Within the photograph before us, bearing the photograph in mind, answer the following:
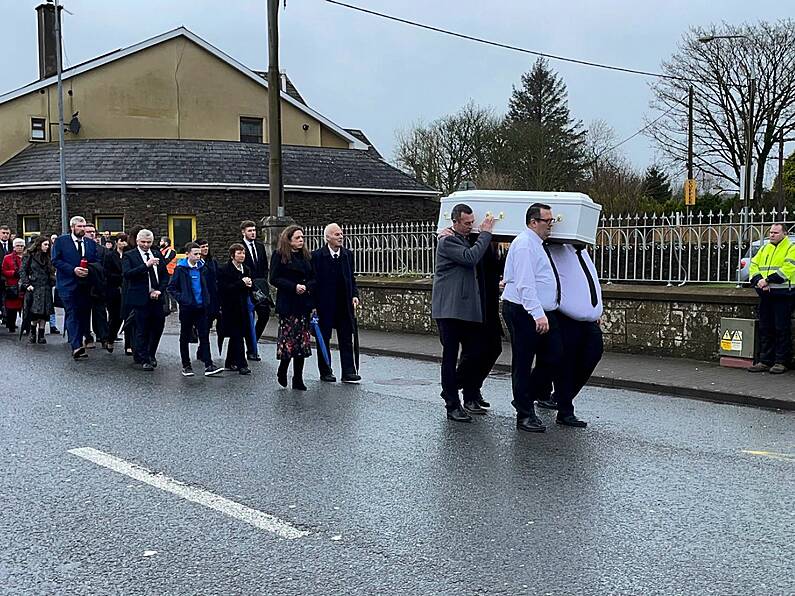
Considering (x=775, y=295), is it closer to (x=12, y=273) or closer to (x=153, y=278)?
(x=153, y=278)

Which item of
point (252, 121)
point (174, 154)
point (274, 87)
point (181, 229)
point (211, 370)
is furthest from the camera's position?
point (252, 121)

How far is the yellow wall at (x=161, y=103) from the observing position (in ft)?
115

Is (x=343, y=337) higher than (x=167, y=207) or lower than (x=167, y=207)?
lower

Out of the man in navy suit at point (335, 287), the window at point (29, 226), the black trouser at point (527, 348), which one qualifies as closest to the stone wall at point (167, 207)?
the window at point (29, 226)

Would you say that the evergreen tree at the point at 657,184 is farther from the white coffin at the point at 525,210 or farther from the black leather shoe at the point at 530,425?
the black leather shoe at the point at 530,425

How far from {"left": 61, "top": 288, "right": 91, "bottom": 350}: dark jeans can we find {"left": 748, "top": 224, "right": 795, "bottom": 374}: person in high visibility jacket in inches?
354

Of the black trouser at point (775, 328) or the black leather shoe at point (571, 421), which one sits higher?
the black trouser at point (775, 328)

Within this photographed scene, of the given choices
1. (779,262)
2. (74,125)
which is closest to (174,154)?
(74,125)

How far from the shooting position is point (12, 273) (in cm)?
1659

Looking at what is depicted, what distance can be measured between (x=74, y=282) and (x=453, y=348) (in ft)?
23.3

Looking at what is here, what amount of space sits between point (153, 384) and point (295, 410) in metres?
2.58

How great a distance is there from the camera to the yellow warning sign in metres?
12.0

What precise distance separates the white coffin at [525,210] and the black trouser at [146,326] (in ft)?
16.5

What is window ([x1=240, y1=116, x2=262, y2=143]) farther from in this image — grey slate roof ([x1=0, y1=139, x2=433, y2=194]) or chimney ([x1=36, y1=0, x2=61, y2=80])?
chimney ([x1=36, y1=0, x2=61, y2=80])
